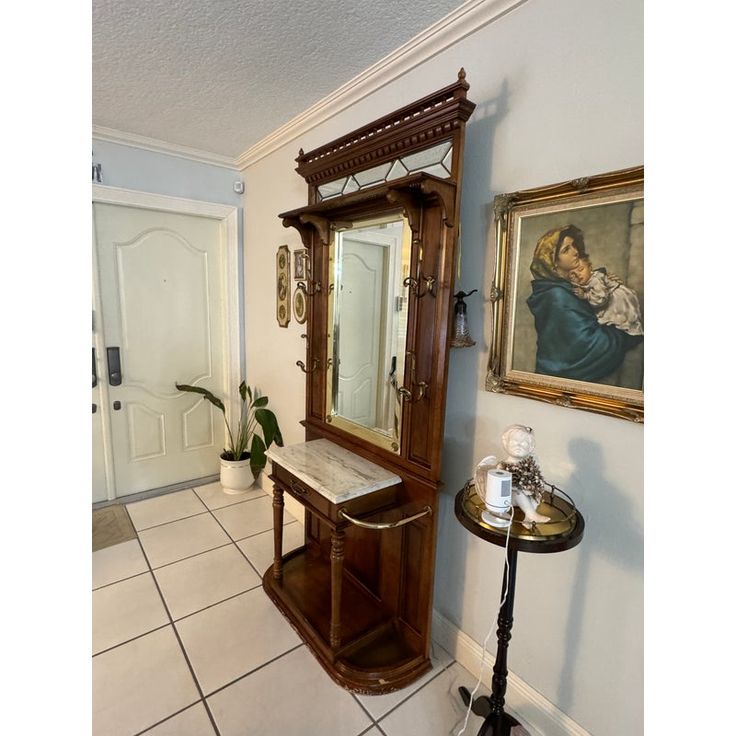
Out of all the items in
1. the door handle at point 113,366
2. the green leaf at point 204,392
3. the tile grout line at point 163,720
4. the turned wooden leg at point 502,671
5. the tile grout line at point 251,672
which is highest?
the door handle at point 113,366

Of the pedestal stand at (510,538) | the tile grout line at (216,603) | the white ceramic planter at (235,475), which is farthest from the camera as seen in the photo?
the white ceramic planter at (235,475)

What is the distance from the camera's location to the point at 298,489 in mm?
1747

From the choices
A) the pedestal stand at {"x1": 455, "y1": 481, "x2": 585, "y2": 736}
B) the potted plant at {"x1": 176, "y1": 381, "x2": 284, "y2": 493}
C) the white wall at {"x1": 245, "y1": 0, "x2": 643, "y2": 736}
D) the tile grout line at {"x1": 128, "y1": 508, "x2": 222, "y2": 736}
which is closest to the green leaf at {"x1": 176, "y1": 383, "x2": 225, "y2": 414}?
the potted plant at {"x1": 176, "y1": 381, "x2": 284, "y2": 493}

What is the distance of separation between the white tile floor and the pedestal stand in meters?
0.17

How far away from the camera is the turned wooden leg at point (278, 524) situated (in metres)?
1.92

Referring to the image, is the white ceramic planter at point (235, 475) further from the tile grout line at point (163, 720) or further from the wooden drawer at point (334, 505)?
the tile grout line at point (163, 720)

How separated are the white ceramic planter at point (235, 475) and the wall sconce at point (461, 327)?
2202 mm

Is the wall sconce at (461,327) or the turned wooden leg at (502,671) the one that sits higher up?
the wall sconce at (461,327)

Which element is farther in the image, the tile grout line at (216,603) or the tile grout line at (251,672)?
the tile grout line at (216,603)

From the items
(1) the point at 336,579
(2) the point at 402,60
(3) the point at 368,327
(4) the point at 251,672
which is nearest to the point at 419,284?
(3) the point at 368,327

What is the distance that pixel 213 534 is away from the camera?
2.58m

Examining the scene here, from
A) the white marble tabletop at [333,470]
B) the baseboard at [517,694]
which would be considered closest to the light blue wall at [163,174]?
the white marble tabletop at [333,470]
